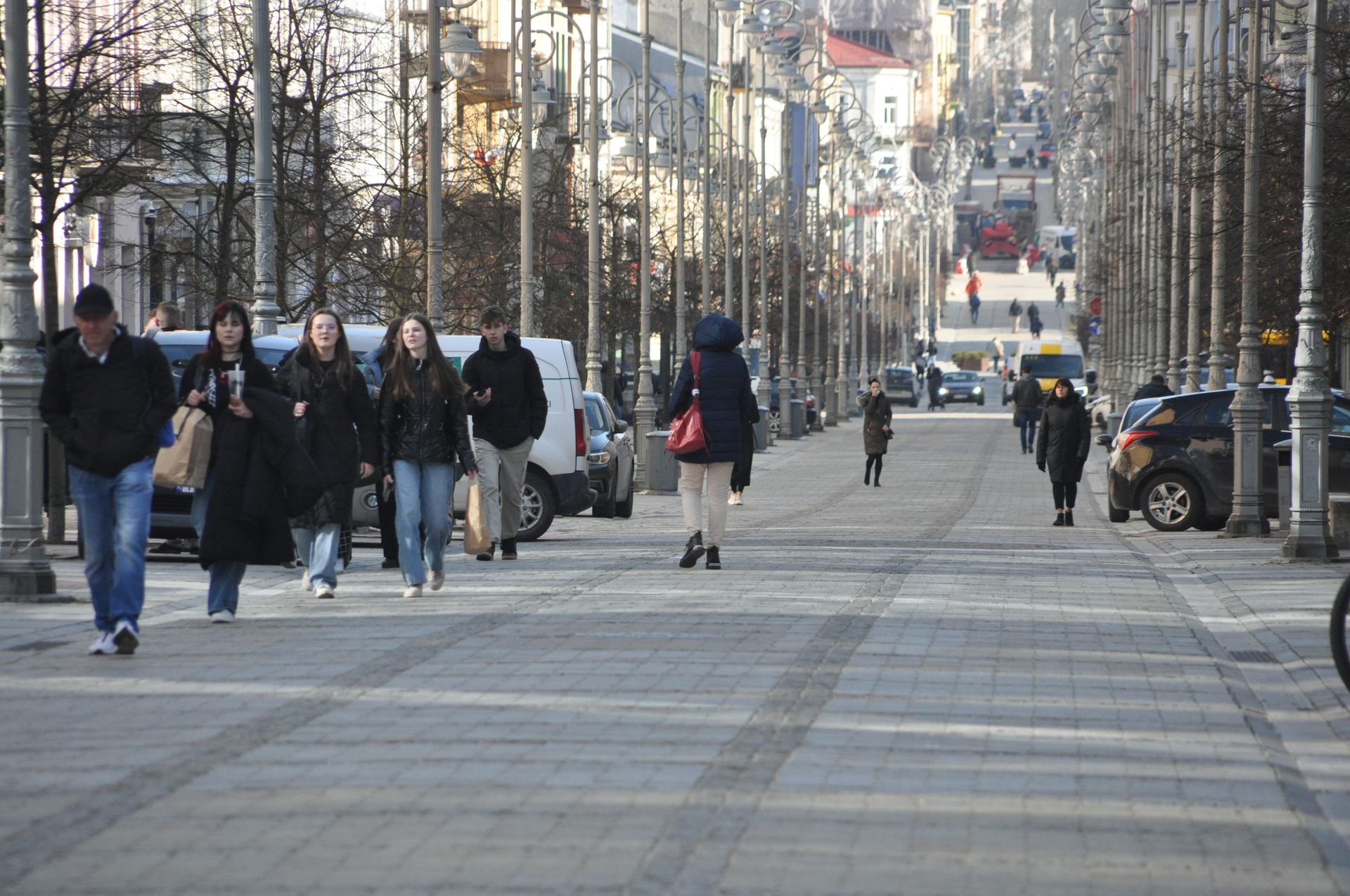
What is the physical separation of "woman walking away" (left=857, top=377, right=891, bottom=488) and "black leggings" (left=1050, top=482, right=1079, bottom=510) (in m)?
10.1

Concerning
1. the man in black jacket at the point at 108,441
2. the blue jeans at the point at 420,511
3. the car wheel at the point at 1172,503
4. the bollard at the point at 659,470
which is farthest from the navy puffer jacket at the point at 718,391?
the bollard at the point at 659,470

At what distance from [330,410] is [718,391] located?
11.6ft

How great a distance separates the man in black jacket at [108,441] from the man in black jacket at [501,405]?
5.75 metres

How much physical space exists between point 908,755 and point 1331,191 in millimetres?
16818

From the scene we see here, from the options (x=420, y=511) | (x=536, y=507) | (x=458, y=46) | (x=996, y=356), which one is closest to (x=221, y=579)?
(x=420, y=511)

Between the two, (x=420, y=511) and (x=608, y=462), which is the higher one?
(x=420, y=511)

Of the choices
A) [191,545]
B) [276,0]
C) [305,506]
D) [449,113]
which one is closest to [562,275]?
[449,113]

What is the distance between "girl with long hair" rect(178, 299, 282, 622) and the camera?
12.2m

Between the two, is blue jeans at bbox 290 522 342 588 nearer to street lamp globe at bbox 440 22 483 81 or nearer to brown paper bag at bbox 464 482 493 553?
brown paper bag at bbox 464 482 493 553

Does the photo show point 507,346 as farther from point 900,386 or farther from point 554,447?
point 900,386

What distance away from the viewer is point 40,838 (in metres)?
6.73

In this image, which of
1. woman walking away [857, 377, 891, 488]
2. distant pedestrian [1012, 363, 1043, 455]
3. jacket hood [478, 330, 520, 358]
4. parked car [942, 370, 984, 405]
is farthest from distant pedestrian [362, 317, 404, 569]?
parked car [942, 370, 984, 405]

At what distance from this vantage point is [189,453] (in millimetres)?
12305

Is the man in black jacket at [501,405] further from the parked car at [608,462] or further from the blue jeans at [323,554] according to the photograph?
the parked car at [608,462]
